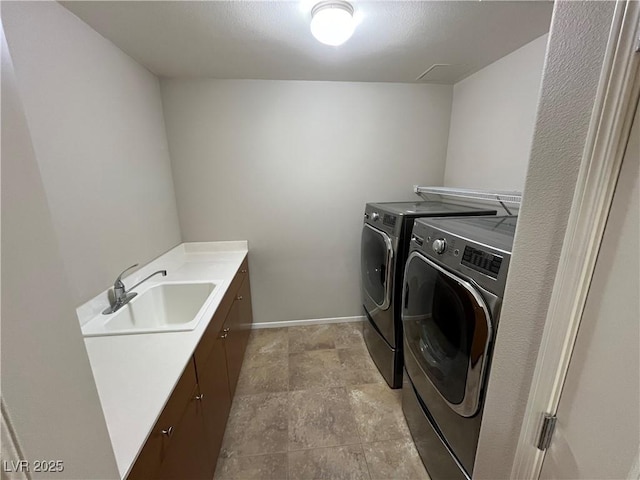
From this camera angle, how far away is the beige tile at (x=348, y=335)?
2463 mm

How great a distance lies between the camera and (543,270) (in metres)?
0.63

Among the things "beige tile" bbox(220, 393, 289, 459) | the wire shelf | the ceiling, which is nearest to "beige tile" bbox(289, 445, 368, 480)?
"beige tile" bbox(220, 393, 289, 459)

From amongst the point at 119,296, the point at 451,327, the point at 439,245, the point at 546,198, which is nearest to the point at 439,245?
the point at 439,245

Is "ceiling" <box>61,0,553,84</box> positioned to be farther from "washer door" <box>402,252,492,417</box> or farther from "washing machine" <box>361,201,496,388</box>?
"washer door" <box>402,252,492,417</box>

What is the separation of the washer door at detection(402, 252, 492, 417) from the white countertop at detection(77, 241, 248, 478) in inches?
41.4

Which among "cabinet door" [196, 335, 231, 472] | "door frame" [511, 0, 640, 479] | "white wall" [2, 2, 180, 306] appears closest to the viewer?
"door frame" [511, 0, 640, 479]

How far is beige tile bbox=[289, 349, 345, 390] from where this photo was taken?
6.59ft

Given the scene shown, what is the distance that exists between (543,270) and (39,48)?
6.55 ft

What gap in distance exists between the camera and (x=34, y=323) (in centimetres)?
37

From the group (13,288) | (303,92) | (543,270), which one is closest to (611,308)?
(543,270)

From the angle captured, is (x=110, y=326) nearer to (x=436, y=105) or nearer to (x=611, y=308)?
(x=611, y=308)

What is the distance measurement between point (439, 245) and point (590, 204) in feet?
2.03

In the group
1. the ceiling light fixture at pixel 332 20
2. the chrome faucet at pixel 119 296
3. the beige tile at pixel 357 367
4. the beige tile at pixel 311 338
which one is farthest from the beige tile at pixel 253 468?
the ceiling light fixture at pixel 332 20

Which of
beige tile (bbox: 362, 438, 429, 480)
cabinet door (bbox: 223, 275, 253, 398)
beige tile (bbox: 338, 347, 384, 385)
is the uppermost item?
cabinet door (bbox: 223, 275, 253, 398)
